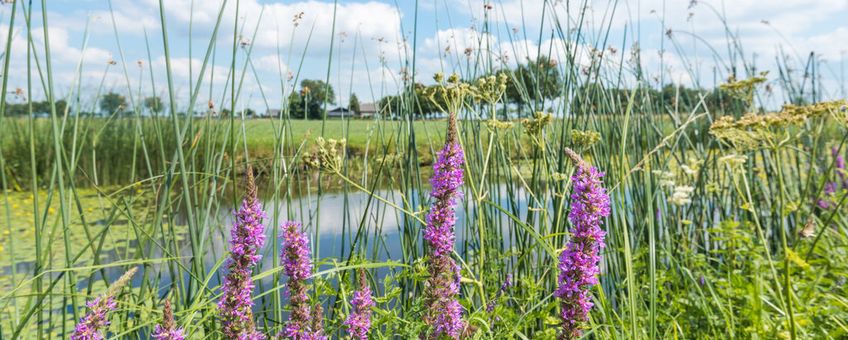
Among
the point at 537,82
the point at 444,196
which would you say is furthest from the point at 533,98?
the point at 444,196

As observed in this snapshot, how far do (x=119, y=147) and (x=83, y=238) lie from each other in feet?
8.05

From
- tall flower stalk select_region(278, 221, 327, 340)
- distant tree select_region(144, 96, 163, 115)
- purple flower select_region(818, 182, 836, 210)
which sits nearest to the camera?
tall flower stalk select_region(278, 221, 327, 340)

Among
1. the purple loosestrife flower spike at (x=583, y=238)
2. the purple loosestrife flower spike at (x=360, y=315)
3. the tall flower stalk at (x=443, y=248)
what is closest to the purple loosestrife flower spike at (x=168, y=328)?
the purple loosestrife flower spike at (x=360, y=315)

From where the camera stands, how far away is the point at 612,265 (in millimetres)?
2572

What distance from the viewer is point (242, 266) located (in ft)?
4.27

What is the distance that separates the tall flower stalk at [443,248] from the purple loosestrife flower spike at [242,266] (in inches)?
15.5

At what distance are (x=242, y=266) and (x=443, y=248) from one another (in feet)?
1.51

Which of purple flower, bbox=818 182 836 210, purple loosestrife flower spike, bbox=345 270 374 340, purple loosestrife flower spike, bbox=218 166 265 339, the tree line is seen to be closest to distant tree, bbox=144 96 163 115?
the tree line

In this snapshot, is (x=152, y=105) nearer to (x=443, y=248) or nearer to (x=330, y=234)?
(x=443, y=248)

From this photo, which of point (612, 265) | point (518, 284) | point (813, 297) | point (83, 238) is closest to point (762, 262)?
point (813, 297)

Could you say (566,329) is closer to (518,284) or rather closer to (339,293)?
(339,293)

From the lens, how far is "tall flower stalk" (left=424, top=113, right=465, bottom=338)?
138 cm

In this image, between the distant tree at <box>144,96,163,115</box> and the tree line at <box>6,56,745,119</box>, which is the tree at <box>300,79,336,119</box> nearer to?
the tree line at <box>6,56,745,119</box>

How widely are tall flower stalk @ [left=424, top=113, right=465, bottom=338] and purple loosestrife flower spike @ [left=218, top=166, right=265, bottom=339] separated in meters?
0.39
